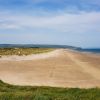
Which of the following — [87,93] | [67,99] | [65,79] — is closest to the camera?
[67,99]

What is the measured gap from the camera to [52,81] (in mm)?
27625

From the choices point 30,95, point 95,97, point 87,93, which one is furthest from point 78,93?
point 30,95

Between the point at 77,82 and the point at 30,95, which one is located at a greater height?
the point at 30,95

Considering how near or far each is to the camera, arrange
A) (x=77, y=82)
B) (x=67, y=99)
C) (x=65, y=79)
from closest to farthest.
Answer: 1. (x=67, y=99)
2. (x=77, y=82)
3. (x=65, y=79)

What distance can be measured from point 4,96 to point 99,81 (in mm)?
19204

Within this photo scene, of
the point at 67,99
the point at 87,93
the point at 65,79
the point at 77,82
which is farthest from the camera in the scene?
the point at 65,79

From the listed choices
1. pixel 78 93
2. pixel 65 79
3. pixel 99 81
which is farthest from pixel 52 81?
pixel 78 93

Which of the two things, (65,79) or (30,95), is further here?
(65,79)

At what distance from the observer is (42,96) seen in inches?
378

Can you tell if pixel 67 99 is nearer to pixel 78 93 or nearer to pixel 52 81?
pixel 78 93

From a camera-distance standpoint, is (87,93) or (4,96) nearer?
(4,96)

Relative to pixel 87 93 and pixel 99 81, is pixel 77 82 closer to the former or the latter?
pixel 99 81

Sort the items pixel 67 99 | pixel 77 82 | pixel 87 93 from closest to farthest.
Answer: pixel 67 99 < pixel 87 93 < pixel 77 82

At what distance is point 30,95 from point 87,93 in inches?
74.3
